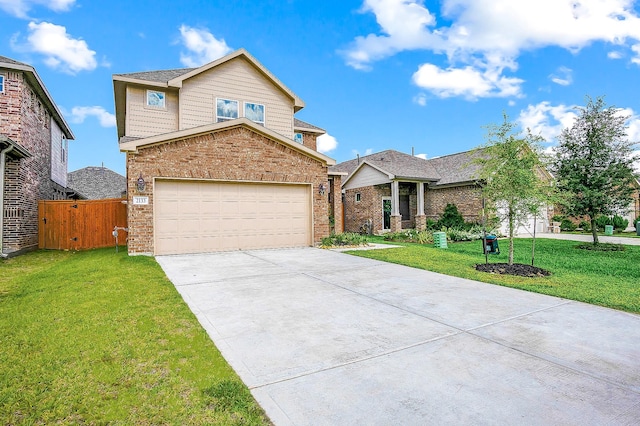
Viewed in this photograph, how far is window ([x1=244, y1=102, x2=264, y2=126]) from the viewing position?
14.9m

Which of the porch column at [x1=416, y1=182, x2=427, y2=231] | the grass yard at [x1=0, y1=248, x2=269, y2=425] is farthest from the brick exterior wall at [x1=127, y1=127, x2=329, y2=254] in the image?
the porch column at [x1=416, y1=182, x2=427, y2=231]

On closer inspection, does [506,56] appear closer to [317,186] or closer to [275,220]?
[317,186]

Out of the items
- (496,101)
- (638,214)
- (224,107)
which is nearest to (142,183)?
(224,107)

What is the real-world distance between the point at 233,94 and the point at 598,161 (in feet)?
49.7

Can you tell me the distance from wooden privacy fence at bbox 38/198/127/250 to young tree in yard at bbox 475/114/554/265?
43.0ft

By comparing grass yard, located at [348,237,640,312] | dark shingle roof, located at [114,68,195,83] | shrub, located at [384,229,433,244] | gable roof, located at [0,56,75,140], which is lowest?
grass yard, located at [348,237,640,312]

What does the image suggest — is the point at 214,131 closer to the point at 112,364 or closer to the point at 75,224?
the point at 75,224

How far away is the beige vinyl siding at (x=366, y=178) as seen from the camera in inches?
797

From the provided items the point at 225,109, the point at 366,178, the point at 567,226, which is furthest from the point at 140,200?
the point at 567,226

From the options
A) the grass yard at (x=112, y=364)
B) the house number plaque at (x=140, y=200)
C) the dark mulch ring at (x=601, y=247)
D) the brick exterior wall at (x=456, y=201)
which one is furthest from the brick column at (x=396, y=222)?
the grass yard at (x=112, y=364)

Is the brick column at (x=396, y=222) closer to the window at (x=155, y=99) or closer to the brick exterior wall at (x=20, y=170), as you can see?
the window at (x=155, y=99)

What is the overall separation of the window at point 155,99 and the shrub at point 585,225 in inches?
1068

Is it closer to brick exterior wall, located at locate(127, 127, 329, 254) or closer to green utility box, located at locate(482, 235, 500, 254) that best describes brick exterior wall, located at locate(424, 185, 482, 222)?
green utility box, located at locate(482, 235, 500, 254)

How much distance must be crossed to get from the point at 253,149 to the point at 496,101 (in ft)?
54.0
